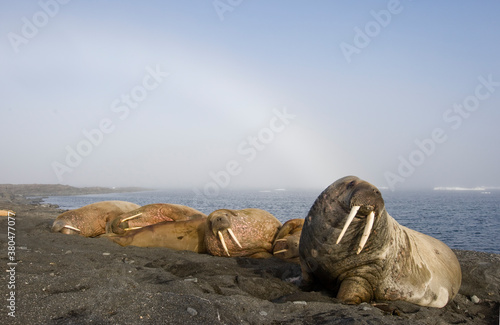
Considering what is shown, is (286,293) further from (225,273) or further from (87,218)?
(87,218)

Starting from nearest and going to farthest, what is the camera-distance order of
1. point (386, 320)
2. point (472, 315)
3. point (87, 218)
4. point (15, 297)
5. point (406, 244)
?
point (15, 297), point (386, 320), point (472, 315), point (406, 244), point (87, 218)

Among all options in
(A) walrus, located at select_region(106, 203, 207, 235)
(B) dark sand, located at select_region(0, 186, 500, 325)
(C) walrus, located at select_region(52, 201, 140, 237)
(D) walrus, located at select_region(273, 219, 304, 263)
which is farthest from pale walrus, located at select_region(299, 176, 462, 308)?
(C) walrus, located at select_region(52, 201, 140, 237)

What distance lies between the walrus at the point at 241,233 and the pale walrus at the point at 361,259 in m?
2.49

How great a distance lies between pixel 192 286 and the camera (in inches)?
151

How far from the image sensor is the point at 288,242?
22.5 ft

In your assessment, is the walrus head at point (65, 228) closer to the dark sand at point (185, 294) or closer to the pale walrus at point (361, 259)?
the dark sand at point (185, 294)

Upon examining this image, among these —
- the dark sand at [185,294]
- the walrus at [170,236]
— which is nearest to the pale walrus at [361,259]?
the dark sand at [185,294]

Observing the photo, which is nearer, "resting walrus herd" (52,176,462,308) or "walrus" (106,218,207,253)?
"resting walrus herd" (52,176,462,308)

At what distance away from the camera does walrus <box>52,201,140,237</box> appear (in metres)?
8.34

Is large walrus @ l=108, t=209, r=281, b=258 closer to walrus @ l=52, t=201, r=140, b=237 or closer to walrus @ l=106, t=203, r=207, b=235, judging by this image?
walrus @ l=106, t=203, r=207, b=235

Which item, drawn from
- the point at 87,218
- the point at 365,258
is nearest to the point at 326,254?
the point at 365,258

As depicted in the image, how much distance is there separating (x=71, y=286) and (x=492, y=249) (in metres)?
14.0

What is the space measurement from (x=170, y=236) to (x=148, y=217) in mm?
1128

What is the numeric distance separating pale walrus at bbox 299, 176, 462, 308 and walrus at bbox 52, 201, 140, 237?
606 cm
